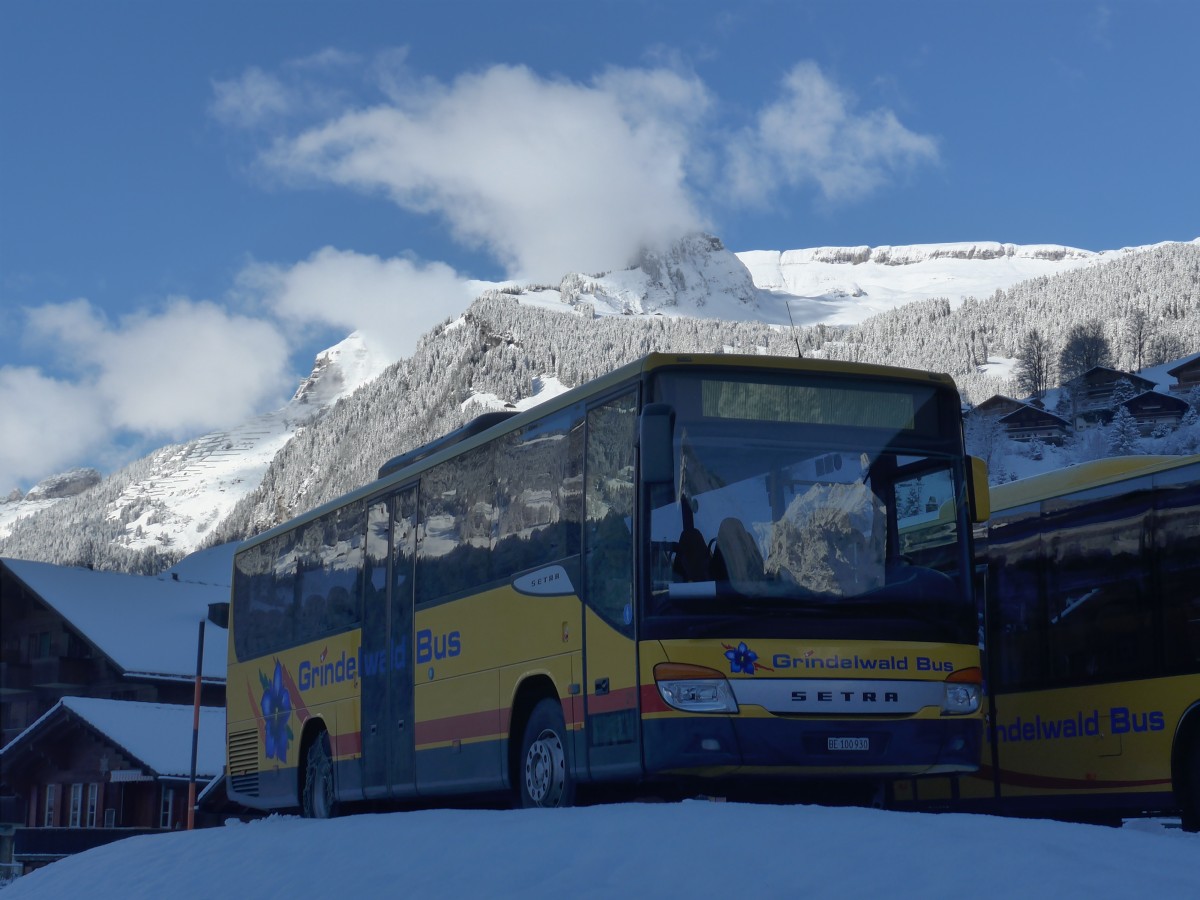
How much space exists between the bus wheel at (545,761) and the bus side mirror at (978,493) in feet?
10.7

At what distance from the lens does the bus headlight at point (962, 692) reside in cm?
1086

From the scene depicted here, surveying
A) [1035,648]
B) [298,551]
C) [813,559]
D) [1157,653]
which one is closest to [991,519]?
[1035,648]

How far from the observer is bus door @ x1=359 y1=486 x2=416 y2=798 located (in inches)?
556

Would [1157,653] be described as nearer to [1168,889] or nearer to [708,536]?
[708,536]

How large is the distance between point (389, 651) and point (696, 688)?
4.88 m

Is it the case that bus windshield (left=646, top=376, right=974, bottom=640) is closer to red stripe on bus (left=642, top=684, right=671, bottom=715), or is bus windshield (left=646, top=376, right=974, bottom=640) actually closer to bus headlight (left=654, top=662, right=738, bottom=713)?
bus headlight (left=654, top=662, right=738, bottom=713)

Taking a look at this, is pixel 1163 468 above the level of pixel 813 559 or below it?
above

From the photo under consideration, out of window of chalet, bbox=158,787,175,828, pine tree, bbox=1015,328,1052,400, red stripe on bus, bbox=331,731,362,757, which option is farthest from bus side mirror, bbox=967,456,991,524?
pine tree, bbox=1015,328,1052,400

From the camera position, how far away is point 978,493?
37.4 ft

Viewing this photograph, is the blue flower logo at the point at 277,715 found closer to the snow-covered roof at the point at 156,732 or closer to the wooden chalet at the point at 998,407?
Answer: the snow-covered roof at the point at 156,732

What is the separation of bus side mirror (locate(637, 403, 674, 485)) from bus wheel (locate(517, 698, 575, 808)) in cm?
221

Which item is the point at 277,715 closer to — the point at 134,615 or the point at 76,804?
the point at 76,804

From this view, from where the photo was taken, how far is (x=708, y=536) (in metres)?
10.4

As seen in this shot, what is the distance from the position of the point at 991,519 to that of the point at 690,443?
15.7ft
